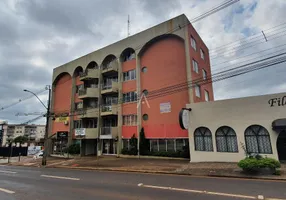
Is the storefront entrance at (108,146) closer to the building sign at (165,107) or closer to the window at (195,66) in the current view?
the building sign at (165,107)

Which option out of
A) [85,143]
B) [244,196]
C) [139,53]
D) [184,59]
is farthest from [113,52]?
[244,196]

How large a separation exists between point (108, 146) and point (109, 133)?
243 centimetres

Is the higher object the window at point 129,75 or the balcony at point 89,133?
the window at point 129,75

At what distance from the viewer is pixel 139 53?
25578 millimetres

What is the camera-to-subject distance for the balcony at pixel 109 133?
25688 millimetres

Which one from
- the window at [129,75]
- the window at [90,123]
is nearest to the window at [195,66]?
the window at [129,75]

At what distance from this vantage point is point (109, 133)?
26125 millimetres

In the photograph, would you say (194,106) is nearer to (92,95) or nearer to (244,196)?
(244,196)

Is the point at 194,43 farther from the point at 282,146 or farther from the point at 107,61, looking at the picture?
the point at 282,146

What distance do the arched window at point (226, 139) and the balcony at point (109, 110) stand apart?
47.6 ft

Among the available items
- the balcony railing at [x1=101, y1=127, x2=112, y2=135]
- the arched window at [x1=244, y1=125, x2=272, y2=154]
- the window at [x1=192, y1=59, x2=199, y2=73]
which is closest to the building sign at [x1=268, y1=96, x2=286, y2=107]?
the arched window at [x1=244, y1=125, x2=272, y2=154]

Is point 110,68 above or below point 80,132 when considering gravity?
above

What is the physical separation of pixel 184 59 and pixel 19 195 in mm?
19475

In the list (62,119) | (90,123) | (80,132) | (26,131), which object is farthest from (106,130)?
(26,131)
